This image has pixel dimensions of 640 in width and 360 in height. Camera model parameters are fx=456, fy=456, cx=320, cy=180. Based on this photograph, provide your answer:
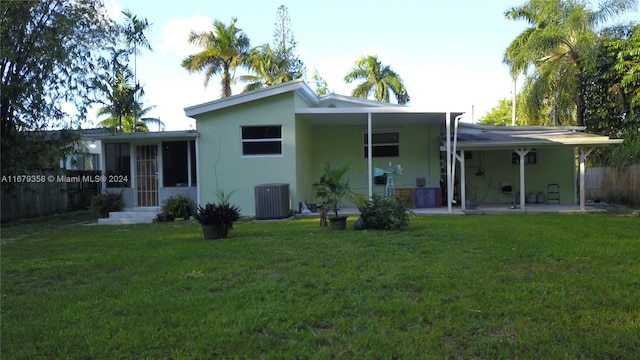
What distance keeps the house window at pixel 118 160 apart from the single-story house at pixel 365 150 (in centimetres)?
32

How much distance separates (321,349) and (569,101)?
69.4 feet

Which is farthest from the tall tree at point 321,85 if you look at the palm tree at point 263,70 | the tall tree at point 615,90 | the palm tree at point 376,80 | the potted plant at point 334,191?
the potted plant at point 334,191

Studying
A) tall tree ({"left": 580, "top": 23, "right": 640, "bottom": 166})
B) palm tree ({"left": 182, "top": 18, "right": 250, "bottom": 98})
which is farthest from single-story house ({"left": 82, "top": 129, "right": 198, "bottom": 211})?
tall tree ({"left": 580, "top": 23, "right": 640, "bottom": 166})

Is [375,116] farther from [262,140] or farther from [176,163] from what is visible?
[176,163]

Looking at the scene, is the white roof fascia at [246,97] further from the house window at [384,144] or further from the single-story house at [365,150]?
the house window at [384,144]

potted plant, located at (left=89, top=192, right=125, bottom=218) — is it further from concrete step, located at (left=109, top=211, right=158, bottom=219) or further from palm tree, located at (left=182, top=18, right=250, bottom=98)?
palm tree, located at (left=182, top=18, right=250, bottom=98)

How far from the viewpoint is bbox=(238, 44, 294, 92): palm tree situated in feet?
85.0

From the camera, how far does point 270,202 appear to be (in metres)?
12.4

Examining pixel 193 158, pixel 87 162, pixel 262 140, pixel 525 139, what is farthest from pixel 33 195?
pixel 525 139

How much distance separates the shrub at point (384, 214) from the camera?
917 centimetres

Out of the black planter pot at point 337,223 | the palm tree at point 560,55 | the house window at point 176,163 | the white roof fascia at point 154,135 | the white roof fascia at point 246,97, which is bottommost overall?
the black planter pot at point 337,223

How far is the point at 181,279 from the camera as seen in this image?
17.3 feet

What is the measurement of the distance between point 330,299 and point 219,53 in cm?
2358

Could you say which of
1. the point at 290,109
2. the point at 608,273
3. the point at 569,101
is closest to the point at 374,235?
the point at 608,273
